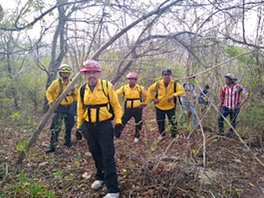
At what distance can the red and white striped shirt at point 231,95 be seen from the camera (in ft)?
19.8

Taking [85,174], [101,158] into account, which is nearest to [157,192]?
[101,158]

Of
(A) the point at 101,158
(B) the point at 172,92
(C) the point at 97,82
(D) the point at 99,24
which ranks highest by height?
(D) the point at 99,24

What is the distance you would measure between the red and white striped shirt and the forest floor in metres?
0.96

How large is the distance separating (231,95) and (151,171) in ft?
11.0

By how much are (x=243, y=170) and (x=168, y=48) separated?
3.44 metres

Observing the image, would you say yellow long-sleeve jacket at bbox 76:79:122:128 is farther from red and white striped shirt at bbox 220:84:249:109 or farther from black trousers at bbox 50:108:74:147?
red and white striped shirt at bbox 220:84:249:109

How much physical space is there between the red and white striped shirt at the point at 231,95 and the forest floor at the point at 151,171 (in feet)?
3.14

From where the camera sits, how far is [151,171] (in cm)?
383

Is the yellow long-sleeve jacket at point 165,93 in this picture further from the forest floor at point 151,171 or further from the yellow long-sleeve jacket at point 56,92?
the yellow long-sleeve jacket at point 56,92

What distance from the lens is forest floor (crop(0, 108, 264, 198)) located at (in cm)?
363

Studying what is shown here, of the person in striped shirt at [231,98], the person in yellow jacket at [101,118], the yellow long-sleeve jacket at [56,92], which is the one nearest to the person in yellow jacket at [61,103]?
the yellow long-sleeve jacket at [56,92]

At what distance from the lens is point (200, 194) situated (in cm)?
355

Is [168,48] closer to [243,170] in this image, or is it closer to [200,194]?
[243,170]

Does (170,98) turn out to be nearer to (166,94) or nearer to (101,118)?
(166,94)
